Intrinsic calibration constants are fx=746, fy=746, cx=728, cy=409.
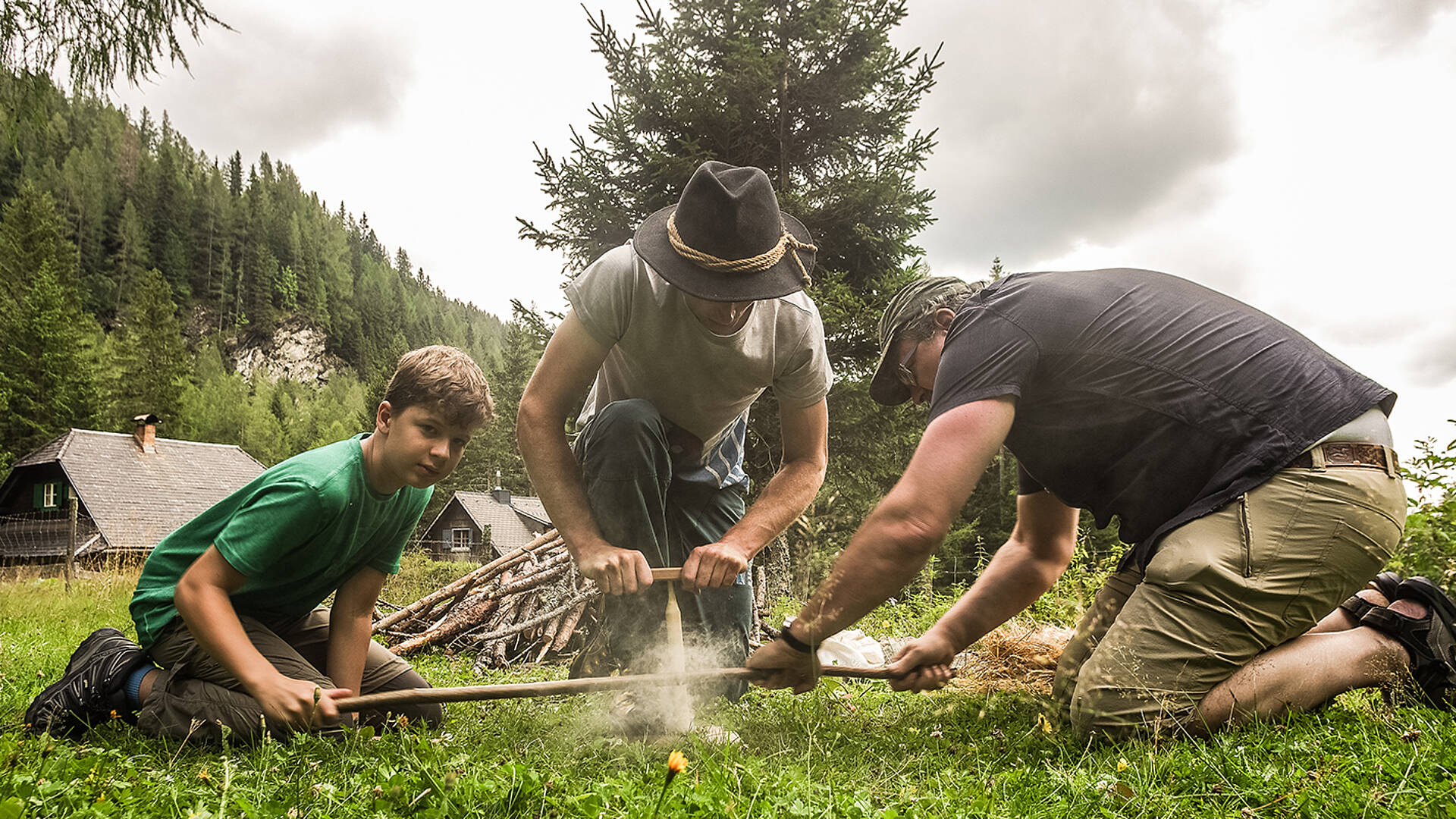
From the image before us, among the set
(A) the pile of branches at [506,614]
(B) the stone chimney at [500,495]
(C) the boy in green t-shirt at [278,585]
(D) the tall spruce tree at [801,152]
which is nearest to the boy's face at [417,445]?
(C) the boy in green t-shirt at [278,585]

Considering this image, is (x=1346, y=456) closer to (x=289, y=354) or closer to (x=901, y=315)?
(x=901, y=315)

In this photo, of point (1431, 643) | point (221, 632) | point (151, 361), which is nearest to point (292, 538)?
point (221, 632)

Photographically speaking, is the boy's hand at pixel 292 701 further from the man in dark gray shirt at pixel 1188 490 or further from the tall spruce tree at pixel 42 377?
the tall spruce tree at pixel 42 377

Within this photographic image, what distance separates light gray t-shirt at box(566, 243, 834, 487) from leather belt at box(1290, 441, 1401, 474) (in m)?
1.56

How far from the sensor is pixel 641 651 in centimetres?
271

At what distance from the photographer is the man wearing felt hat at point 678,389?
99.3 inches

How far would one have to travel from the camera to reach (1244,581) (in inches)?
83.6

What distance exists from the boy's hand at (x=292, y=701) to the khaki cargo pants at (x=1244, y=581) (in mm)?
2245

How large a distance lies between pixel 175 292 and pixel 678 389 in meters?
106

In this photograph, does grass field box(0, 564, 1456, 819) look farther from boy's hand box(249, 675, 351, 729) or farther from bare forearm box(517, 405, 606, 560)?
bare forearm box(517, 405, 606, 560)

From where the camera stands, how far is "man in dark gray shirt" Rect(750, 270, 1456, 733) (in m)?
2.13

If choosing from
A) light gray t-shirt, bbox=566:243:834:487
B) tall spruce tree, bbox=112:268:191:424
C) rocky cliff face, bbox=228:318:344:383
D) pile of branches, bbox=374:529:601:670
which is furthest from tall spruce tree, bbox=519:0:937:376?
rocky cliff face, bbox=228:318:344:383

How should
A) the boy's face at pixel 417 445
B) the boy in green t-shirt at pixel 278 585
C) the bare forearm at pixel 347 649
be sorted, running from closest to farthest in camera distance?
the boy in green t-shirt at pixel 278 585 < the boy's face at pixel 417 445 < the bare forearm at pixel 347 649

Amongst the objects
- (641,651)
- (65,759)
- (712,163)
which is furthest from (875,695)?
(65,759)
